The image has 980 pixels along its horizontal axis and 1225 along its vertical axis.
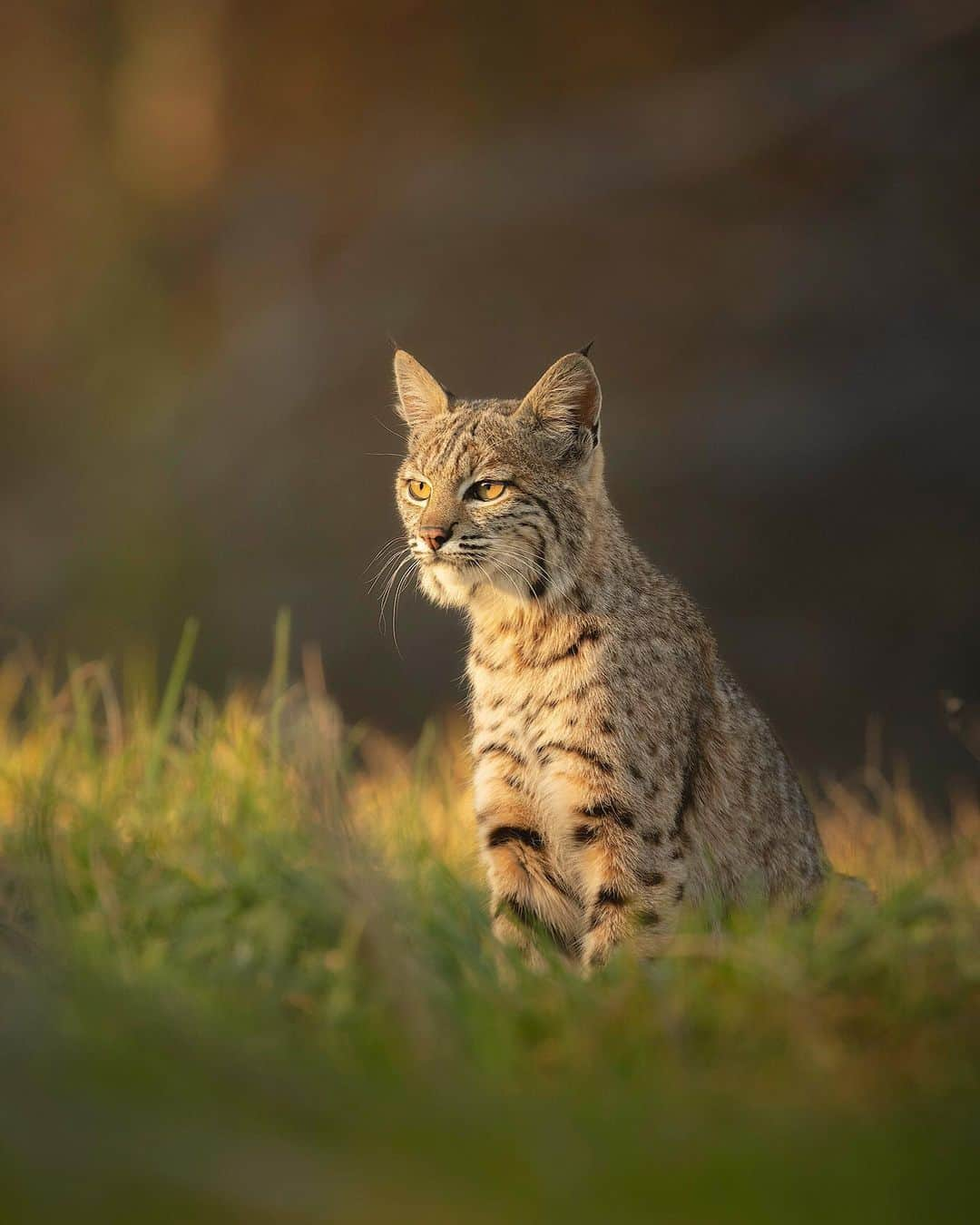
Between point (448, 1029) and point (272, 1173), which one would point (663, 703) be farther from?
point (272, 1173)

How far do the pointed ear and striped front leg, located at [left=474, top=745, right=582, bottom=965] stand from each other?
3.87ft

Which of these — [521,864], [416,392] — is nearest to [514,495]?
[416,392]

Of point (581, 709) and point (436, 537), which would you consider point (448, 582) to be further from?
point (581, 709)

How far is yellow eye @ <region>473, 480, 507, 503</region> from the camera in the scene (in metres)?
4.86

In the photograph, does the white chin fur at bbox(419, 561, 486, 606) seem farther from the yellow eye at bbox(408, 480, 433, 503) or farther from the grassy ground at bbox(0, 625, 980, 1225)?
the grassy ground at bbox(0, 625, 980, 1225)

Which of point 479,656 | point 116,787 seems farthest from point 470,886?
point 116,787

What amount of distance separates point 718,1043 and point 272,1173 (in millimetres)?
1214

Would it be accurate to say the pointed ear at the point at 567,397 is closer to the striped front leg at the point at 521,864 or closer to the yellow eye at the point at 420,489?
the yellow eye at the point at 420,489

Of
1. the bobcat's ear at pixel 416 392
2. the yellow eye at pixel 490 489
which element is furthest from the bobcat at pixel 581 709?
the bobcat's ear at pixel 416 392

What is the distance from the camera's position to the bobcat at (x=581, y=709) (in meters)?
4.48

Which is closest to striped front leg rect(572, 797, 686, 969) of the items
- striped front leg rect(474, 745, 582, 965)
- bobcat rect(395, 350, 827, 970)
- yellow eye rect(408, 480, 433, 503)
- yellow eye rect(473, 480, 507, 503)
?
bobcat rect(395, 350, 827, 970)

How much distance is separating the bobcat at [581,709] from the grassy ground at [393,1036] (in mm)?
292

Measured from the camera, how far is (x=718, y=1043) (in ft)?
8.98

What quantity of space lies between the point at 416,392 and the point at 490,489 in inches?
32.4
